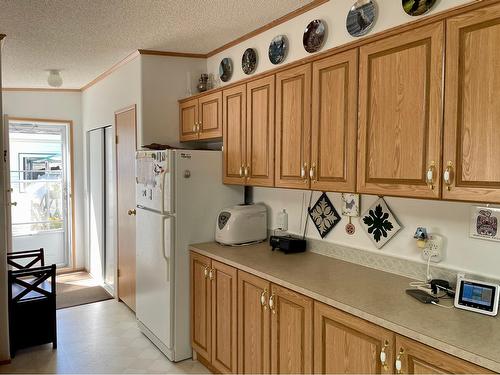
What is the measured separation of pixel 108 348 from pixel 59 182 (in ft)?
9.21

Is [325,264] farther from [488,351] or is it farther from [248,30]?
[248,30]

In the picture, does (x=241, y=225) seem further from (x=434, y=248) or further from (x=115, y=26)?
(x=115, y=26)

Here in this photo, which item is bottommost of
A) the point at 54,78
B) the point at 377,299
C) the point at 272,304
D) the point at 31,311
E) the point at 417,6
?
the point at 31,311

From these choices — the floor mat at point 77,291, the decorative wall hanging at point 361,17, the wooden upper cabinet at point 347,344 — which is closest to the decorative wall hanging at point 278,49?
the decorative wall hanging at point 361,17

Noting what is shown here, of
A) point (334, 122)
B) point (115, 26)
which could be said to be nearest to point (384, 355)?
point (334, 122)

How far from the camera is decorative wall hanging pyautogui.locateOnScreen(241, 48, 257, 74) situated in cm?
302

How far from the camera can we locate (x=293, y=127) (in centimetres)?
235

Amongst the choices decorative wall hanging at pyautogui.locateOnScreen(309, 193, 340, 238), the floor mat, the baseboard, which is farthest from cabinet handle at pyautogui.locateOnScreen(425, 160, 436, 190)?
the floor mat

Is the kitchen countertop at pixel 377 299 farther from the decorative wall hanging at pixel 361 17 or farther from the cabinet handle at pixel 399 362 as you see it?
the decorative wall hanging at pixel 361 17

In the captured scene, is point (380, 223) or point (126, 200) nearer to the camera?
point (380, 223)

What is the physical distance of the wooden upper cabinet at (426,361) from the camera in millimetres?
1296

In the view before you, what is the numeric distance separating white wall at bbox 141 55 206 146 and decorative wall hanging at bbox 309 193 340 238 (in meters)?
1.54

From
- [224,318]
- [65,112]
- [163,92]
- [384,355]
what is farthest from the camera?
[65,112]

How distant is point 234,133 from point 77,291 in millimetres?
2902
